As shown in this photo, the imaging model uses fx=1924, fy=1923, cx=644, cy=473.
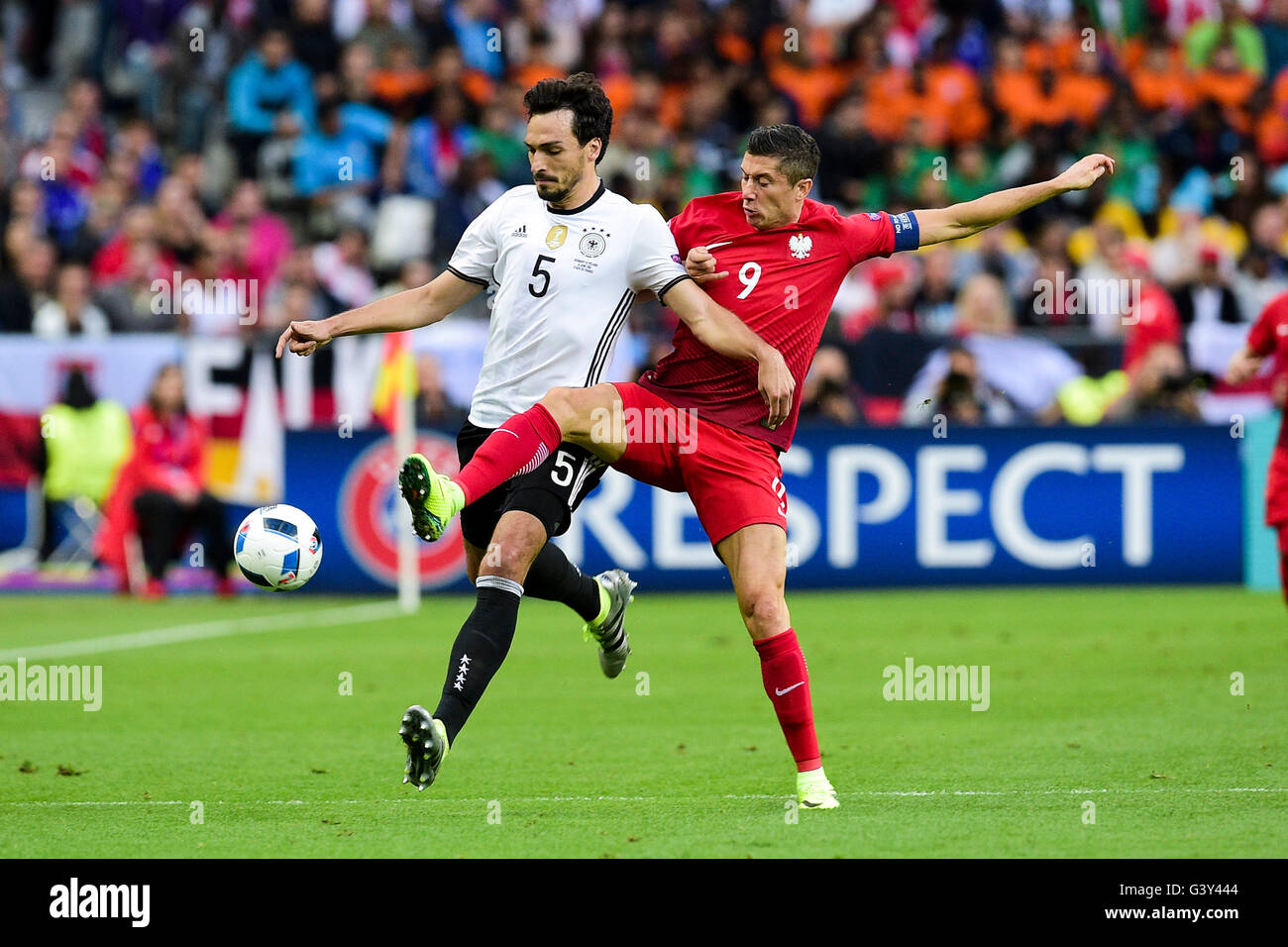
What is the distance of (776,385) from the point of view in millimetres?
6773

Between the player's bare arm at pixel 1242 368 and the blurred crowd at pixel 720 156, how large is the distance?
5307mm

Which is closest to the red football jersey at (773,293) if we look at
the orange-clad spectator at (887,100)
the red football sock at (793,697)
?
the red football sock at (793,697)

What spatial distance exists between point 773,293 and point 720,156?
11.8m

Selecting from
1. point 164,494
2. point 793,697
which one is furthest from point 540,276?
point 164,494

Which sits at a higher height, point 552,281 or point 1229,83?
point 1229,83

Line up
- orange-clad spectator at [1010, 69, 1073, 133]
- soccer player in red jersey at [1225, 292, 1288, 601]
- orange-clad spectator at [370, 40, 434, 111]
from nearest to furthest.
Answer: soccer player in red jersey at [1225, 292, 1288, 601] → orange-clad spectator at [370, 40, 434, 111] → orange-clad spectator at [1010, 69, 1073, 133]

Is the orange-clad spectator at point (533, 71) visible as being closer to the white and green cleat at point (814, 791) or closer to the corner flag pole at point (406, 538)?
the corner flag pole at point (406, 538)

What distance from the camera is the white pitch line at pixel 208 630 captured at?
1202 cm

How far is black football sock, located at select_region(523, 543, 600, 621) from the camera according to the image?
26.3 feet

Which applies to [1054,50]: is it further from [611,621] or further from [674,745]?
[674,745]

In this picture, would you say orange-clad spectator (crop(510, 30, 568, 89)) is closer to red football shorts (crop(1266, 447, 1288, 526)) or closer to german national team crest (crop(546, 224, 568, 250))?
red football shorts (crop(1266, 447, 1288, 526))

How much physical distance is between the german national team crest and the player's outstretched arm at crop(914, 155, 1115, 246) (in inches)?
52.0

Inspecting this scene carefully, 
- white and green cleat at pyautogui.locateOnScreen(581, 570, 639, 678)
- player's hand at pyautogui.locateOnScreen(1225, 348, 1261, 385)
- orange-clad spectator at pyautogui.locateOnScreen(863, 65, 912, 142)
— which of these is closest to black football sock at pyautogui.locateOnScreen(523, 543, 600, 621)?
white and green cleat at pyautogui.locateOnScreen(581, 570, 639, 678)

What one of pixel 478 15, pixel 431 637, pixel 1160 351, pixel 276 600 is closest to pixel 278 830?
pixel 431 637
